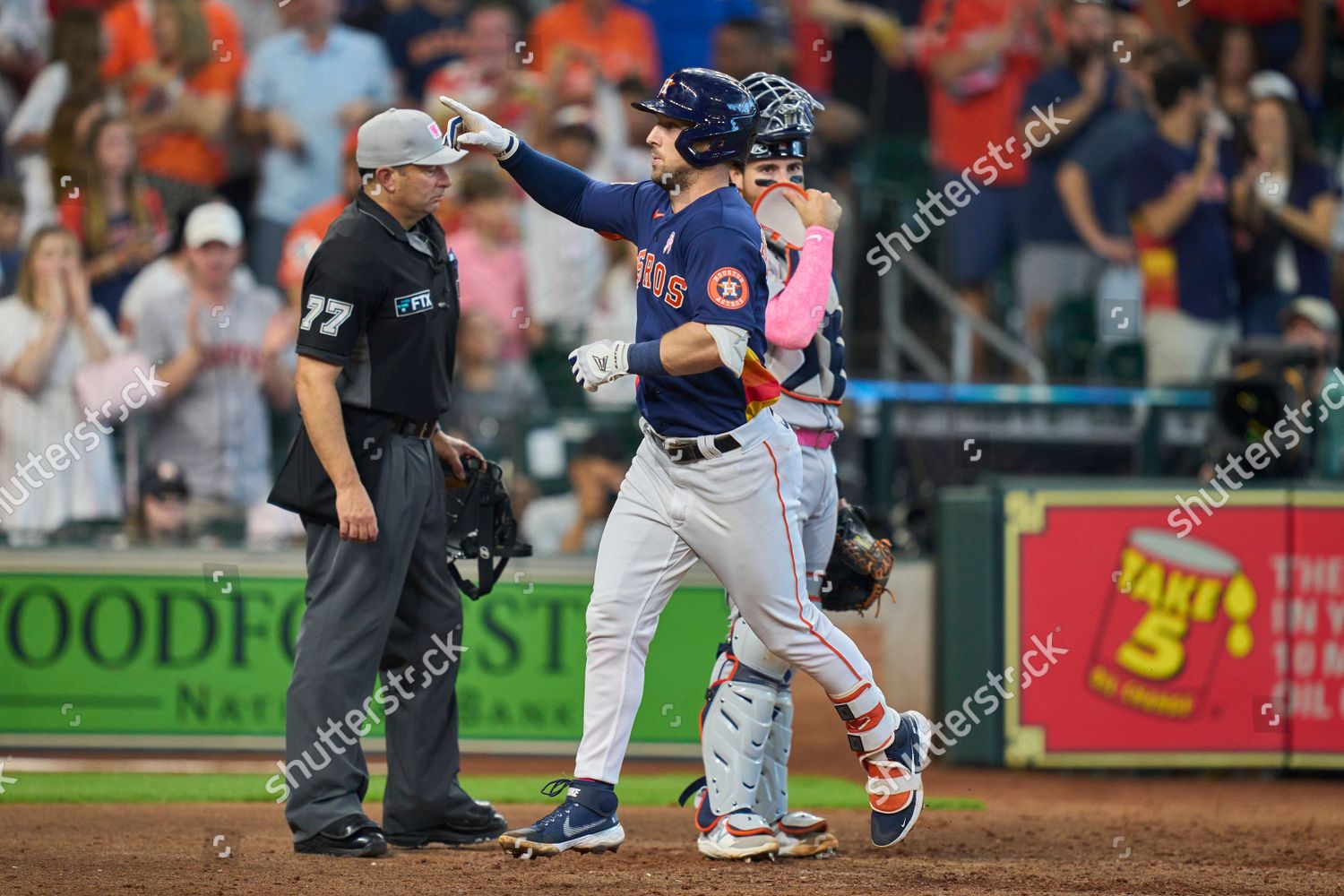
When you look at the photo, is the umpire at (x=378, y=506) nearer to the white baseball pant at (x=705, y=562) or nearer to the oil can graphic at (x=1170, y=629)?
the white baseball pant at (x=705, y=562)

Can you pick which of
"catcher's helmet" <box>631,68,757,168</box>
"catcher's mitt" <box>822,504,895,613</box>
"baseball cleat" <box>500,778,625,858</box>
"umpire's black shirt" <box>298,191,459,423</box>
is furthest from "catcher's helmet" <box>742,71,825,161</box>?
"baseball cleat" <box>500,778,625,858</box>

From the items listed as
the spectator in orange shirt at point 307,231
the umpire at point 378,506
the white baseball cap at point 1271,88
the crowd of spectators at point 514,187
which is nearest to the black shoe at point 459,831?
the umpire at point 378,506

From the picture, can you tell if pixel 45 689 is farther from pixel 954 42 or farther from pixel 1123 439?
pixel 954 42

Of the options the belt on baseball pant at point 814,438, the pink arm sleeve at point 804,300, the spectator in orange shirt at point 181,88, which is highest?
the spectator in orange shirt at point 181,88

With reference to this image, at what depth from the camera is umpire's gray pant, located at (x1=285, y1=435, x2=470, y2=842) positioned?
202 inches

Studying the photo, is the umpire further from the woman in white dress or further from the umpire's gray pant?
the woman in white dress

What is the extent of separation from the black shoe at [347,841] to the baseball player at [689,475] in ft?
1.52

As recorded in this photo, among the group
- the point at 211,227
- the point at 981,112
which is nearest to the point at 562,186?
the point at 211,227

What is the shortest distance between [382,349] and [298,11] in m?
5.44

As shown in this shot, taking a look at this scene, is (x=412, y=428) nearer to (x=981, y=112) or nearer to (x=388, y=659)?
(x=388, y=659)

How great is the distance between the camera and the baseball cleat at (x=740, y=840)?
206 inches

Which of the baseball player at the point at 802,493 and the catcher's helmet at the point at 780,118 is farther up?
the catcher's helmet at the point at 780,118

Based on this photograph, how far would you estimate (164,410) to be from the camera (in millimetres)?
8633

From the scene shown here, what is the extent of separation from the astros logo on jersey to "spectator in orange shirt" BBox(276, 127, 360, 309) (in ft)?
15.6
